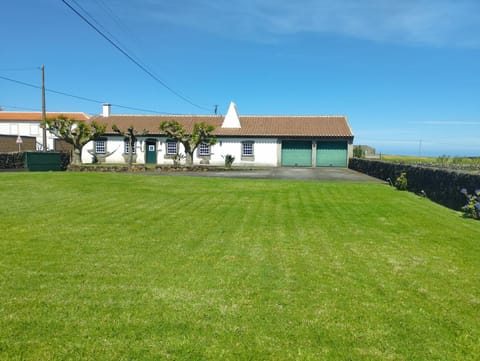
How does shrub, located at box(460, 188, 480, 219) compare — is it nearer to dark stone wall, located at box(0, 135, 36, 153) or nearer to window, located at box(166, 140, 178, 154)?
window, located at box(166, 140, 178, 154)

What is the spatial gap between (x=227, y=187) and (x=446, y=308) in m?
13.2

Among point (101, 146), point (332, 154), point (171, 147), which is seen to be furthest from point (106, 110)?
point (332, 154)

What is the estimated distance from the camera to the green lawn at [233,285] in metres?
3.80

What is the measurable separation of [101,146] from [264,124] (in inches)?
710

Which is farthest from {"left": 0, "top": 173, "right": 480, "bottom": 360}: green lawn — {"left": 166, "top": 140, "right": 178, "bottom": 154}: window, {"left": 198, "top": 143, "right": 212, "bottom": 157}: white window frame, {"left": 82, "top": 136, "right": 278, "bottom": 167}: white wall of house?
{"left": 166, "top": 140, "right": 178, "bottom": 154}: window

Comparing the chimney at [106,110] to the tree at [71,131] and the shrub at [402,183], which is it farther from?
the shrub at [402,183]

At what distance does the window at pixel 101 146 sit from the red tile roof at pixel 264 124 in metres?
1.56

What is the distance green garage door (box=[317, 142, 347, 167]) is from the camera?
37.4m

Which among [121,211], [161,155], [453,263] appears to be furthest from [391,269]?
[161,155]

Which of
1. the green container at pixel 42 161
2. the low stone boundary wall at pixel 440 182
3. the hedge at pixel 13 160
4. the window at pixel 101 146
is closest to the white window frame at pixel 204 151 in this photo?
the window at pixel 101 146

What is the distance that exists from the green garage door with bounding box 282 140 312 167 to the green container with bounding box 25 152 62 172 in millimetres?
21376

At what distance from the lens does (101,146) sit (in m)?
39.7

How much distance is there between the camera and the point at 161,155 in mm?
38906

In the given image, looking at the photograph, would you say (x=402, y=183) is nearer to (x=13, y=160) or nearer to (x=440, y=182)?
(x=440, y=182)
